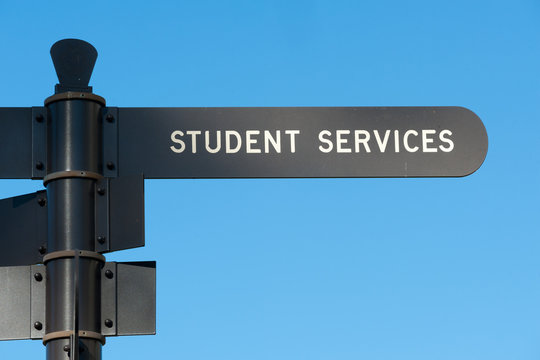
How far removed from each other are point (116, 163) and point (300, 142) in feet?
2.28

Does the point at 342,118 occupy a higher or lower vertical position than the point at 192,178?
higher

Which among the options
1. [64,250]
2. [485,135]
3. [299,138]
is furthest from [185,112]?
[485,135]

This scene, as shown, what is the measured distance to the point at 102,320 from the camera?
10.1 ft

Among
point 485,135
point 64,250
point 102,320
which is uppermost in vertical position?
point 485,135

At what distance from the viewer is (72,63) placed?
3369 mm

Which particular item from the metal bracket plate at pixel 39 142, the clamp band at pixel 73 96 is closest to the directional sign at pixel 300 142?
the clamp band at pixel 73 96

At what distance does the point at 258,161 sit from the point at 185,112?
33cm

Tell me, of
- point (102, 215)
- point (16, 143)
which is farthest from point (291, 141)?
point (16, 143)

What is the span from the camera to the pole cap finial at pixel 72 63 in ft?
11.0

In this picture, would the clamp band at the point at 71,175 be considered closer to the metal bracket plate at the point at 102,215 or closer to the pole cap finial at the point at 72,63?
the metal bracket plate at the point at 102,215

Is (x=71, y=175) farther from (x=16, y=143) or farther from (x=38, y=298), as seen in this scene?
(x=38, y=298)

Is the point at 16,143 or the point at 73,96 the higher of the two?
the point at 73,96

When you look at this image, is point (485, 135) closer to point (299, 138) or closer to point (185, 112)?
point (299, 138)

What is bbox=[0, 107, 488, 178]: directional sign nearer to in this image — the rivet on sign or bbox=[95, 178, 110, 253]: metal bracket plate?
bbox=[95, 178, 110, 253]: metal bracket plate
